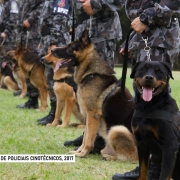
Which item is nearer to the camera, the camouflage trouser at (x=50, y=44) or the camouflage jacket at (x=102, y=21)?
the camouflage jacket at (x=102, y=21)

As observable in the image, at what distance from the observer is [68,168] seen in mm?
4012

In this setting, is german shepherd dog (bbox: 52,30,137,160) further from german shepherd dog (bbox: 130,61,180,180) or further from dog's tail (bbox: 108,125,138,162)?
german shepherd dog (bbox: 130,61,180,180)

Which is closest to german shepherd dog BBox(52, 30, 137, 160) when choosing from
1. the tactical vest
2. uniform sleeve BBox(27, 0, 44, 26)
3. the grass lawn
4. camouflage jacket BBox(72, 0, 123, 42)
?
the grass lawn

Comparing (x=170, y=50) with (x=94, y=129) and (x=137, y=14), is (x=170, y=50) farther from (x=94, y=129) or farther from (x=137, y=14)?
(x=94, y=129)

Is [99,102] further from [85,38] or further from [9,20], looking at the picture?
[9,20]

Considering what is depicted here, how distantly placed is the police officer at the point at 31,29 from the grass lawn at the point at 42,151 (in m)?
1.24

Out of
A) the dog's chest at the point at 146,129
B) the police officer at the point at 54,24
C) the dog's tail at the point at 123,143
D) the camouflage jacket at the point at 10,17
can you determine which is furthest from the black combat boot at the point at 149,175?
the camouflage jacket at the point at 10,17

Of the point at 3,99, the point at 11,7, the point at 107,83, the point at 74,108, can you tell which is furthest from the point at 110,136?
the point at 11,7

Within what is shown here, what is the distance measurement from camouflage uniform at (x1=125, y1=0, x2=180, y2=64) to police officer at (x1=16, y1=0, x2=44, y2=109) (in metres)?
5.25

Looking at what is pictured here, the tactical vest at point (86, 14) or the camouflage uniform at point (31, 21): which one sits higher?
the tactical vest at point (86, 14)

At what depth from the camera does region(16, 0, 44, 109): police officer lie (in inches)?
348

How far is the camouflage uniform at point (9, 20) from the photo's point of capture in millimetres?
11812

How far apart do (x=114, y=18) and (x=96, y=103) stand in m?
1.21

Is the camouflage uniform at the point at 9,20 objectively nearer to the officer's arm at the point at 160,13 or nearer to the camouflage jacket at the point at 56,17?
the camouflage jacket at the point at 56,17
